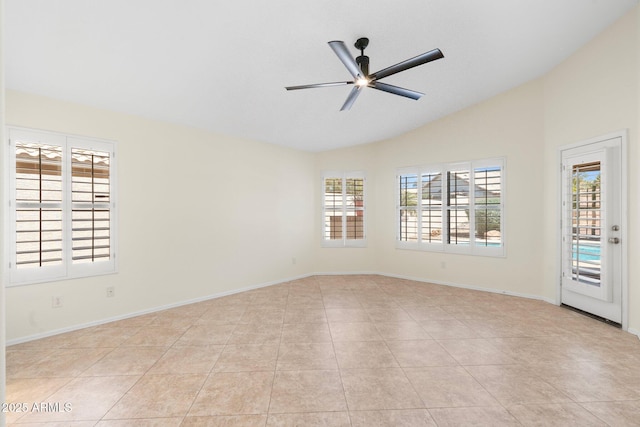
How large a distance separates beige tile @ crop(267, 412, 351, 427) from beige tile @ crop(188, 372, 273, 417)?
12 centimetres

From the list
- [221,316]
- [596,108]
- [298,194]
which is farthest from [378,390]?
[298,194]

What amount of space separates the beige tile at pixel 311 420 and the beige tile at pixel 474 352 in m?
1.26

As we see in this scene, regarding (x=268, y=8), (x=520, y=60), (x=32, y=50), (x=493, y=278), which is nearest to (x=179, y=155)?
(x=32, y=50)

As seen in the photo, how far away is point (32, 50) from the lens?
96.9 inches

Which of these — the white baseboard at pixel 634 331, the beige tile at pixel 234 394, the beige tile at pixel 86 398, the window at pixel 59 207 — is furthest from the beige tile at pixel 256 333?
the white baseboard at pixel 634 331

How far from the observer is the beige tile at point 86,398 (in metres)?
1.96

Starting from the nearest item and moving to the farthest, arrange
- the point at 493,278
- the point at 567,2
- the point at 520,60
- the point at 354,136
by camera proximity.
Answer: the point at 567,2
the point at 520,60
the point at 493,278
the point at 354,136

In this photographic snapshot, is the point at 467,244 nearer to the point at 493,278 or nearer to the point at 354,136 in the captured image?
the point at 493,278

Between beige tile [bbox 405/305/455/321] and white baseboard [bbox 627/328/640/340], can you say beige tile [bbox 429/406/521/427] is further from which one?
white baseboard [bbox 627/328/640/340]

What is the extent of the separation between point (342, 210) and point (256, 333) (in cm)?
345

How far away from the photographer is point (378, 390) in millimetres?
2217

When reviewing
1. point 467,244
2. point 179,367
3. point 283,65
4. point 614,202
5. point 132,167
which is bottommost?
point 179,367

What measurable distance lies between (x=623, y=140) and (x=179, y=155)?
531 centimetres

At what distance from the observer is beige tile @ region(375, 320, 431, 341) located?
10.3ft
